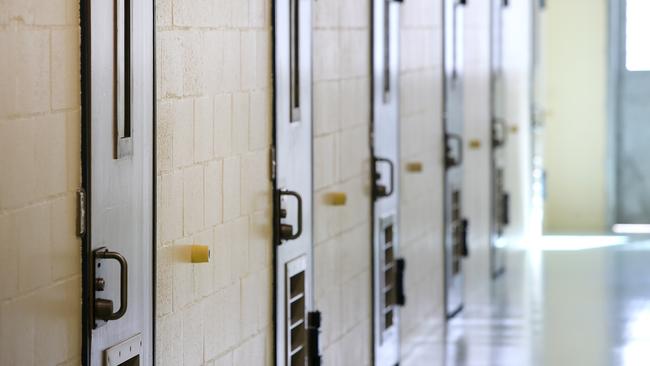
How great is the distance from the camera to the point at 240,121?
11.6 ft

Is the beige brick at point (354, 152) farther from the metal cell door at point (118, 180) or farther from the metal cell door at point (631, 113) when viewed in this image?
the metal cell door at point (631, 113)

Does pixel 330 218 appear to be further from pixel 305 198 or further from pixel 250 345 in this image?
pixel 250 345

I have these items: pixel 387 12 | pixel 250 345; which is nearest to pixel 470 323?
pixel 387 12

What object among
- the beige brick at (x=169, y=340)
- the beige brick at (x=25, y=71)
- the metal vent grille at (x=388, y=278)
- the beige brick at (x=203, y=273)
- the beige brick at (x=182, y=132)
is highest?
the beige brick at (x=25, y=71)

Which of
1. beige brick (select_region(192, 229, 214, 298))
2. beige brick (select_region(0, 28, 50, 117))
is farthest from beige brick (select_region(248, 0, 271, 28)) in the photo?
beige brick (select_region(0, 28, 50, 117))

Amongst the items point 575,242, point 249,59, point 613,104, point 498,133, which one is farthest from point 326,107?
point 613,104

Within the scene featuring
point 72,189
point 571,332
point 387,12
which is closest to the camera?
point 72,189

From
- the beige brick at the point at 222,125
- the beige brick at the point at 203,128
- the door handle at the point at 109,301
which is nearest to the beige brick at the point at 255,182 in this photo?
the beige brick at the point at 222,125

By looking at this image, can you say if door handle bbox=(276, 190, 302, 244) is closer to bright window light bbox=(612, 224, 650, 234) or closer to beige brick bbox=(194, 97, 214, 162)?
beige brick bbox=(194, 97, 214, 162)

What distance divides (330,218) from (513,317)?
2692 millimetres

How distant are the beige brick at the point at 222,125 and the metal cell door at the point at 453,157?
340 cm

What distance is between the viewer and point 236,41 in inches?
138

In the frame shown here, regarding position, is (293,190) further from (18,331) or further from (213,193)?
(18,331)

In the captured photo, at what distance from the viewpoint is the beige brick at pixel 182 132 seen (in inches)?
122
